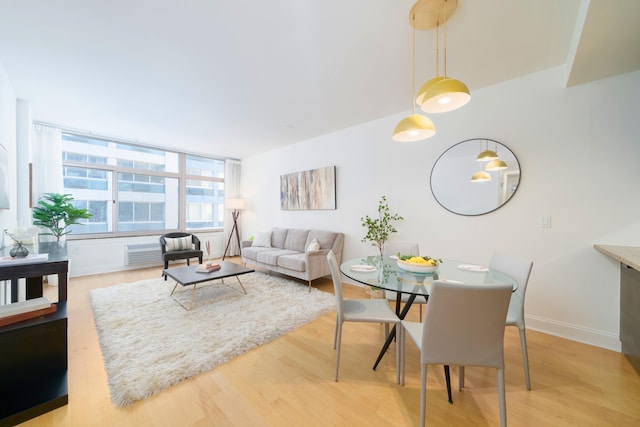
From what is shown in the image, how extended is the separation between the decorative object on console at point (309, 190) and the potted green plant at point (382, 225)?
3.05 ft

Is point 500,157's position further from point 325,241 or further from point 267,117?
point 267,117

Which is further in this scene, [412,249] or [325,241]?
[325,241]

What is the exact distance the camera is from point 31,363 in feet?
5.17

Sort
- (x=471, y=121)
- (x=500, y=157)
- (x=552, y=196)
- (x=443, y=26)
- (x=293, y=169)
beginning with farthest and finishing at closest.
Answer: (x=293, y=169) → (x=471, y=121) → (x=500, y=157) → (x=552, y=196) → (x=443, y=26)

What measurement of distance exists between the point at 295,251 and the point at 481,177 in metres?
3.12

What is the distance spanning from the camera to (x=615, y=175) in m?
2.15

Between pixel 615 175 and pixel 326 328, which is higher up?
pixel 615 175

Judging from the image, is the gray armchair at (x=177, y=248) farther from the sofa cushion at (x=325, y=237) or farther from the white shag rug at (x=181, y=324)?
the sofa cushion at (x=325, y=237)

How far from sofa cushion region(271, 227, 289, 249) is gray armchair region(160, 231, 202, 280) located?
140 cm

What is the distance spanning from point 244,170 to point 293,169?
78.7 inches

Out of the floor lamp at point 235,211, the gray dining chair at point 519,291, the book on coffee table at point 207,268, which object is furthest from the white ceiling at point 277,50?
the floor lamp at point 235,211

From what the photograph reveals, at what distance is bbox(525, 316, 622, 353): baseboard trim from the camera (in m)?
2.13

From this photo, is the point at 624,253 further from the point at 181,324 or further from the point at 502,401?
the point at 181,324

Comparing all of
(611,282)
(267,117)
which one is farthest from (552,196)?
(267,117)
